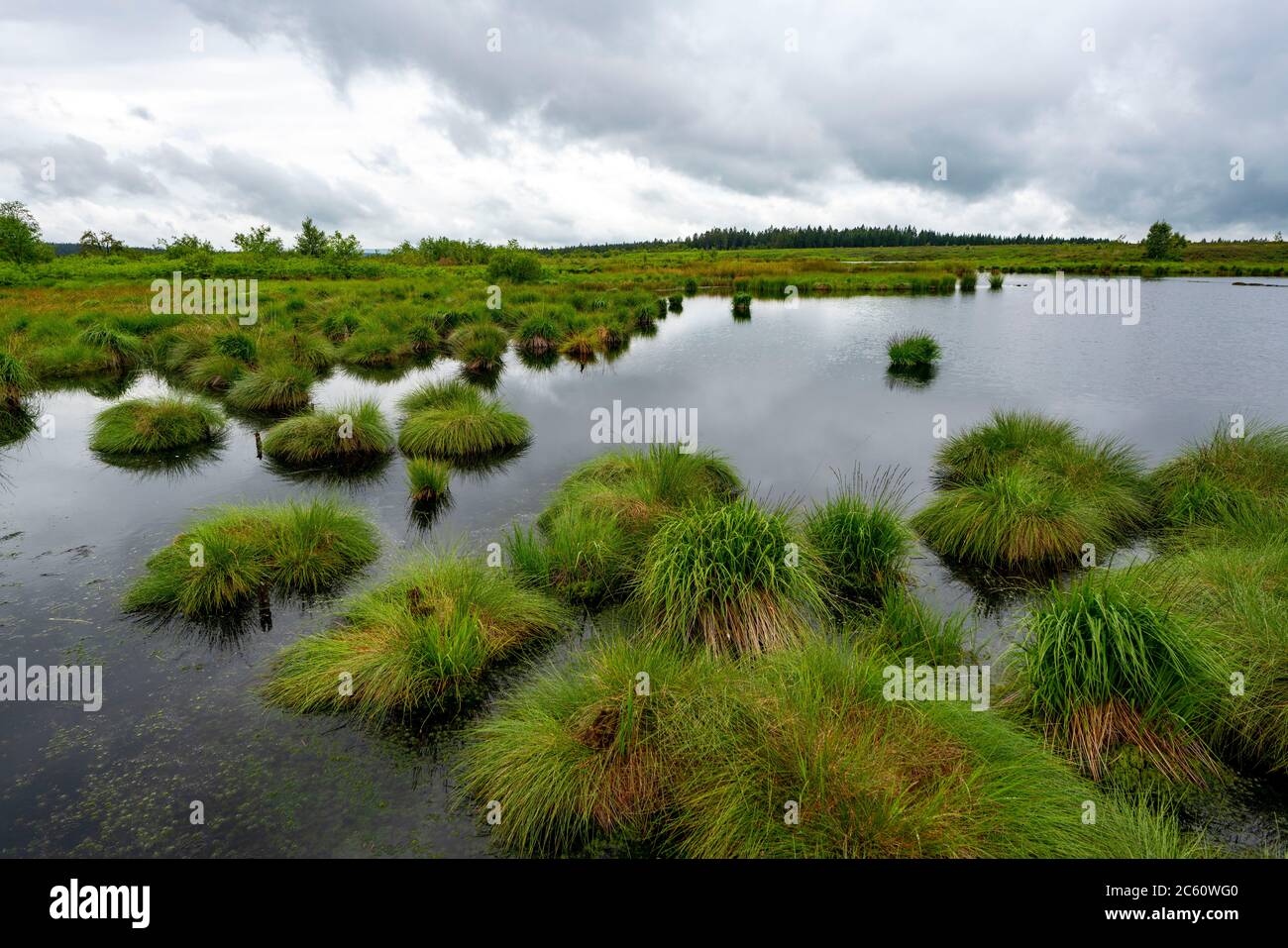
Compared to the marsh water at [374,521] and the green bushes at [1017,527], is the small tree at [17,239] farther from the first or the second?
the green bushes at [1017,527]

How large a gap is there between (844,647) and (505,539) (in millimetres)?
5385

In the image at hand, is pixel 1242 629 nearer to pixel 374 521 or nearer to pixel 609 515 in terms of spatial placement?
pixel 609 515

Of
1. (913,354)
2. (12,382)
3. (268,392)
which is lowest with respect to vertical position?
(268,392)

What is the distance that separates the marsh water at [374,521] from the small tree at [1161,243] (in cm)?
8617

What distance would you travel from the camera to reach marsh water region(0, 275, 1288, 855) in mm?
4758

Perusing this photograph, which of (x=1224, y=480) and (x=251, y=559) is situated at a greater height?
(x=1224, y=480)

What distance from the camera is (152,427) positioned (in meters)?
14.3

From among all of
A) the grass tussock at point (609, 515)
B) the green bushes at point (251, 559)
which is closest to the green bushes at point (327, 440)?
the green bushes at point (251, 559)

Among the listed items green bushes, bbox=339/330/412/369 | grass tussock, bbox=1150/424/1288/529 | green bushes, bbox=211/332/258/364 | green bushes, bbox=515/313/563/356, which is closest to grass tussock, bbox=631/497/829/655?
grass tussock, bbox=1150/424/1288/529

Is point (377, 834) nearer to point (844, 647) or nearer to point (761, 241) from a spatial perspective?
point (844, 647)

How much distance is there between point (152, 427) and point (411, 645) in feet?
40.9

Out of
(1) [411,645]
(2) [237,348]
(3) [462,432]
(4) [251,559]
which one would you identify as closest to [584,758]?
(1) [411,645]

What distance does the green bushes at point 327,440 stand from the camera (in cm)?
1367

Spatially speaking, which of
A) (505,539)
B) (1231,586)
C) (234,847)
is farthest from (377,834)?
(1231,586)
